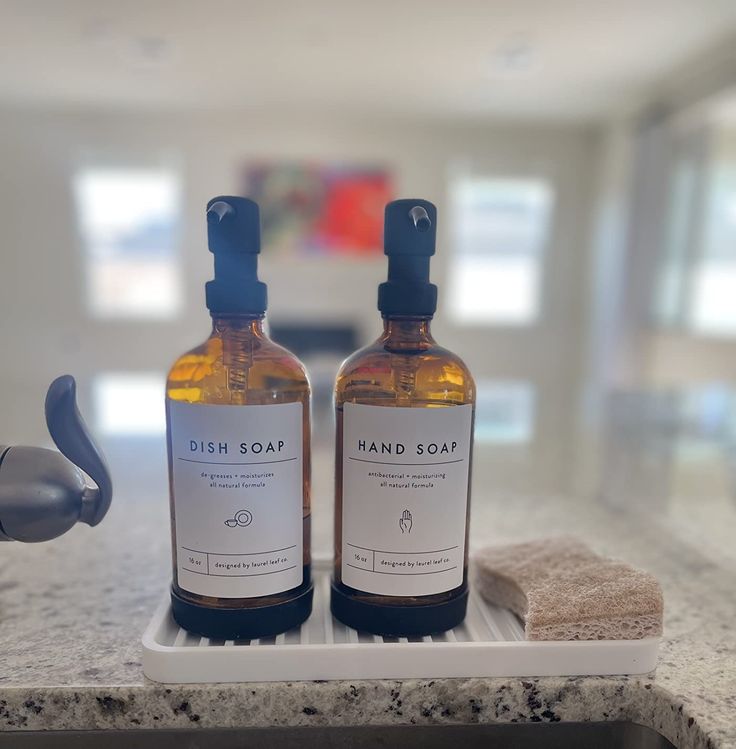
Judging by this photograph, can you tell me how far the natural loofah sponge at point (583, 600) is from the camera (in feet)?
1.33

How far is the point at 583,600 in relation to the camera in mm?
408

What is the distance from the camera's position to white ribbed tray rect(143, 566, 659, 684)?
0.38m

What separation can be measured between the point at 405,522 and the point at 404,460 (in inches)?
1.7

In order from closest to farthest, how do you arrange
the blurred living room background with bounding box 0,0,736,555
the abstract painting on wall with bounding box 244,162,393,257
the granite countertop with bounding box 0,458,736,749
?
the granite countertop with bounding box 0,458,736,749, the blurred living room background with bounding box 0,0,736,555, the abstract painting on wall with bounding box 244,162,393,257

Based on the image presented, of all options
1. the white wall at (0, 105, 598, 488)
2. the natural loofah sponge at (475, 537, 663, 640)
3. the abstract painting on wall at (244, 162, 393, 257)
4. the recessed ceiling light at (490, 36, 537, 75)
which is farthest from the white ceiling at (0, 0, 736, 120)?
the natural loofah sponge at (475, 537, 663, 640)

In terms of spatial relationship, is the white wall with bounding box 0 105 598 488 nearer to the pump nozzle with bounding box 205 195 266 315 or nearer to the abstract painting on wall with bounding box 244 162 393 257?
the abstract painting on wall with bounding box 244 162 393 257

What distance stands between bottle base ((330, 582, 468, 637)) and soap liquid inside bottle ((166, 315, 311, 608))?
45 millimetres

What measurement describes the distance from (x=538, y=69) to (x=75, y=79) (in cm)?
262

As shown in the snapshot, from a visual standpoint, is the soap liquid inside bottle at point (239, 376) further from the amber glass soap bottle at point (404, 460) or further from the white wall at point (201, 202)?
the white wall at point (201, 202)

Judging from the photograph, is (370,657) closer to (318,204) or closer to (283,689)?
(283,689)

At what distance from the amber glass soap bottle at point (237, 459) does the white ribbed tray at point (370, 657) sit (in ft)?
0.06

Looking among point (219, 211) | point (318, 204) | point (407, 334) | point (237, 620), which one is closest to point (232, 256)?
point (219, 211)

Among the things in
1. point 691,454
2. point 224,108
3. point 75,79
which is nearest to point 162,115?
point 224,108

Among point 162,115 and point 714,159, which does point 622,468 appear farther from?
point 162,115
